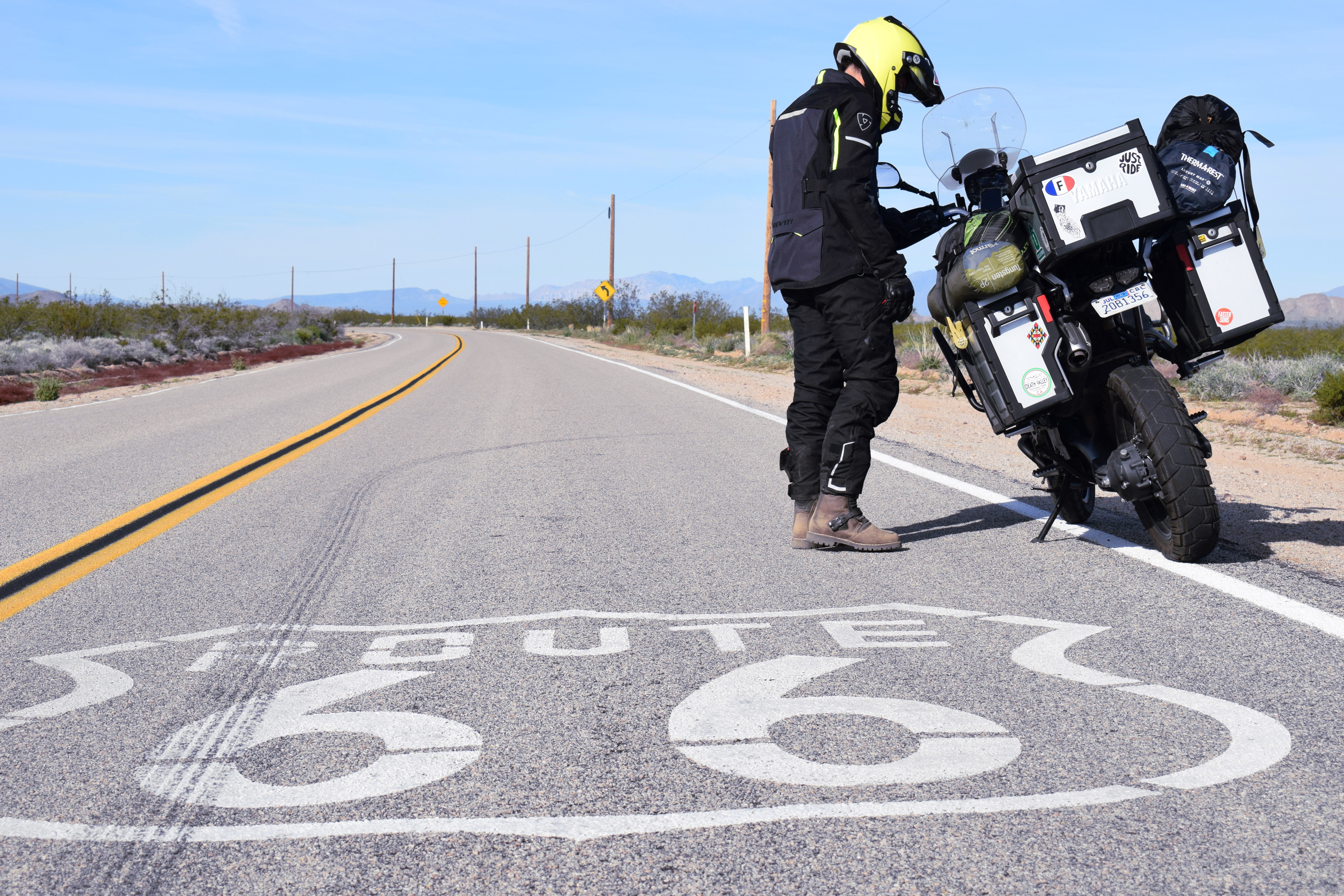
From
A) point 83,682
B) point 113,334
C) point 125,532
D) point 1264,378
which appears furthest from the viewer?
point 113,334

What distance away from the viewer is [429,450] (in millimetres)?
9055

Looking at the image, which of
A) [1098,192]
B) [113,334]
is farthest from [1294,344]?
[113,334]

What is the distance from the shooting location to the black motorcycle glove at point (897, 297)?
490 cm

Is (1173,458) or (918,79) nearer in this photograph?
(1173,458)

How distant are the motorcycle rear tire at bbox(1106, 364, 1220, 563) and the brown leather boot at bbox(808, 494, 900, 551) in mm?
1165

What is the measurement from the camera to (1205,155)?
14.6 feet

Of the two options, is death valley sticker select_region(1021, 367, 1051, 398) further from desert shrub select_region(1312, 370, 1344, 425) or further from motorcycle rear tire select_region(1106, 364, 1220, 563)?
desert shrub select_region(1312, 370, 1344, 425)

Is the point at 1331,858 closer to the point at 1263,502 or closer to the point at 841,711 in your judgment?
the point at 841,711

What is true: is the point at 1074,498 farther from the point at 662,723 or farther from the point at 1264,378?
the point at 1264,378

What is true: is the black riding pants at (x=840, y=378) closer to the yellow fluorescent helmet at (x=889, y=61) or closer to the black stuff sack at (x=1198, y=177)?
the yellow fluorescent helmet at (x=889, y=61)

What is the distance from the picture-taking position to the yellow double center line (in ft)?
14.5

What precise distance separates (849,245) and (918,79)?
83 centimetres

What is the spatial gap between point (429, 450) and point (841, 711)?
21.8 ft

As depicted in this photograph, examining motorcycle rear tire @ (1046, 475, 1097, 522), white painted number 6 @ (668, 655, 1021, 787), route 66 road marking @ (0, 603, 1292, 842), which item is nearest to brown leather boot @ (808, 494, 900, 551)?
motorcycle rear tire @ (1046, 475, 1097, 522)
